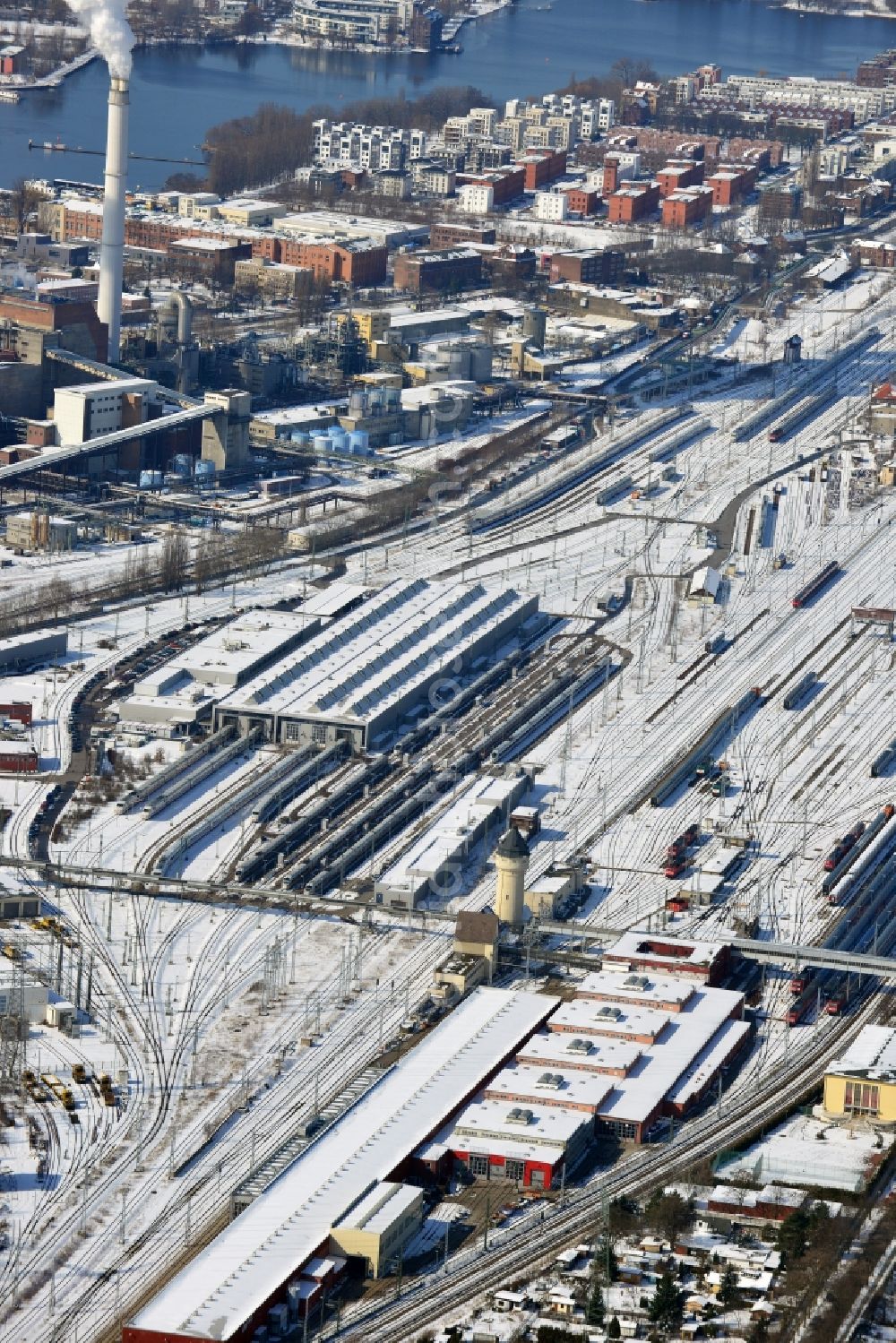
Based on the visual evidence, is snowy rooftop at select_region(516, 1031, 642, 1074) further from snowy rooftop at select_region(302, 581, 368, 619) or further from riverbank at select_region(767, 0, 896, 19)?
riverbank at select_region(767, 0, 896, 19)

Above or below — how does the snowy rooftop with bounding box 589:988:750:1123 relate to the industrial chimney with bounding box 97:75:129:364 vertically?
below

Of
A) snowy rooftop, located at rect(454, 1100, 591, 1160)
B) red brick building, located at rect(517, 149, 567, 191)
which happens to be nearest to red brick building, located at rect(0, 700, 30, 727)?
snowy rooftop, located at rect(454, 1100, 591, 1160)

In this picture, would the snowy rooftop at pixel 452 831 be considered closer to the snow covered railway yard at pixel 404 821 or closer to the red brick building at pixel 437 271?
the snow covered railway yard at pixel 404 821

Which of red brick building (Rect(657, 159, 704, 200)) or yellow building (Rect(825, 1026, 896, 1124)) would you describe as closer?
yellow building (Rect(825, 1026, 896, 1124))

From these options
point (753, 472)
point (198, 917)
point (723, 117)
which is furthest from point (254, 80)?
point (198, 917)

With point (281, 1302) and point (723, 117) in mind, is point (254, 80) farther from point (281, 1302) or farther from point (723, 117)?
point (281, 1302)

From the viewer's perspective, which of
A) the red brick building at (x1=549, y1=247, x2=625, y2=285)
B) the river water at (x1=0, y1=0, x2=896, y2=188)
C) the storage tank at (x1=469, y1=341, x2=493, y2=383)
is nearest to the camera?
the storage tank at (x1=469, y1=341, x2=493, y2=383)

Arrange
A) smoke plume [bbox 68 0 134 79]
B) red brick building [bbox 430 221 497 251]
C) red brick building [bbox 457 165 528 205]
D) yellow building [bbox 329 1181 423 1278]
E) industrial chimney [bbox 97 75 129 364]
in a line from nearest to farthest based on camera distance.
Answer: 1. yellow building [bbox 329 1181 423 1278]
2. industrial chimney [bbox 97 75 129 364]
3. smoke plume [bbox 68 0 134 79]
4. red brick building [bbox 430 221 497 251]
5. red brick building [bbox 457 165 528 205]

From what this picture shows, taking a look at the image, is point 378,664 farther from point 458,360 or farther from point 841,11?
point 841,11
